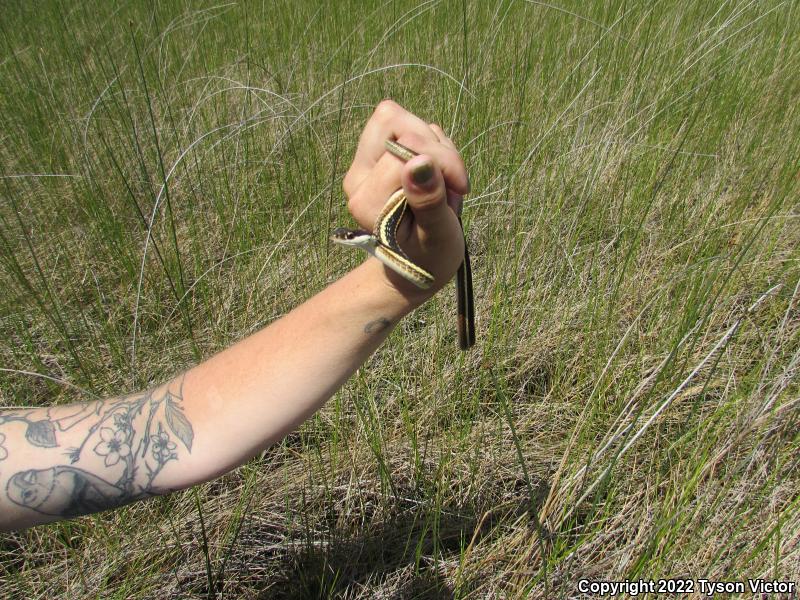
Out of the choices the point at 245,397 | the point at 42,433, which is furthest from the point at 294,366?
the point at 42,433

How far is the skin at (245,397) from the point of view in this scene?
2.34ft

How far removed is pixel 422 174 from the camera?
1.99 feet

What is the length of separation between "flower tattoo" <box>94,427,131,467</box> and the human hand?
46cm

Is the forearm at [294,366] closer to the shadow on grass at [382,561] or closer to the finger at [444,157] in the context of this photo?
the finger at [444,157]

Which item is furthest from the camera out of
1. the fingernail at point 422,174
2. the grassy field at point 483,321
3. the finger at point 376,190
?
the grassy field at point 483,321

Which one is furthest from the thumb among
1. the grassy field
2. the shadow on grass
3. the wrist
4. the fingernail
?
the shadow on grass

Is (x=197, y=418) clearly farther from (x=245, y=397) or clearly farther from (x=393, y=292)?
(x=393, y=292)

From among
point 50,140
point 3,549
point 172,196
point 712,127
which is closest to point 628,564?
point 3,549

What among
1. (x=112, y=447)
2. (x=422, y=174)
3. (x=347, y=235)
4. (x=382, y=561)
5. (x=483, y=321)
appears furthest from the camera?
(x=483, y=321)

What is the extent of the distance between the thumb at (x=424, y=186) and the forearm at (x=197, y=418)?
5.1 inches

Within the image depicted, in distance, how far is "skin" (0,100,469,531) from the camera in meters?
0.71

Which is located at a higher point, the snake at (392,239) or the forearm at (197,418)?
the snake at (392,239)

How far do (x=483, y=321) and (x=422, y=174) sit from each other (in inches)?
45.1

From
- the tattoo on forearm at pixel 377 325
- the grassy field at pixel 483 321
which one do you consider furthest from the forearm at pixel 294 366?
the grassy field at pixel 483 321
